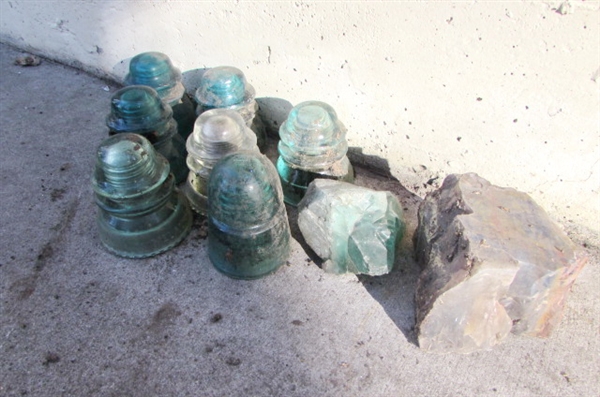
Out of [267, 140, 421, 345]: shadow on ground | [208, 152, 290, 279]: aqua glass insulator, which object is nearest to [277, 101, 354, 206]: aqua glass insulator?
[267, 140, 421, 345]: shadow on ground

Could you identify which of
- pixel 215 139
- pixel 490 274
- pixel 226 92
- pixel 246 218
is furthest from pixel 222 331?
pixel 226 92

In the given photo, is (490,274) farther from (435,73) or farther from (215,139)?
(215,139)

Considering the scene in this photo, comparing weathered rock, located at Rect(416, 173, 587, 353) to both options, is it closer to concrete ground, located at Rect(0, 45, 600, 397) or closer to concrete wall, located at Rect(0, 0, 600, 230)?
concrete ground, located at Rect(0, 45, 600, 397)

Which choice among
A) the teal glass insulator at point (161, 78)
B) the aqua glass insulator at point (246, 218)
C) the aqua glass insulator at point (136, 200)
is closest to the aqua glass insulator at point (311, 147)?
the aqua glass insulator at point (246, 218)

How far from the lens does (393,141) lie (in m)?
2.38

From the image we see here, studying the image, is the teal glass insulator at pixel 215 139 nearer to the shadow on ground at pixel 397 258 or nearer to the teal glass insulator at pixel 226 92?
the teal glass insulator at pixel 226 92

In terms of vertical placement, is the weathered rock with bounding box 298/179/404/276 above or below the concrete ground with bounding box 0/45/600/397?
above

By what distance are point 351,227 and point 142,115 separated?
3.30ft

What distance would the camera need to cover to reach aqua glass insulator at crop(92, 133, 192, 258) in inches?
76.4

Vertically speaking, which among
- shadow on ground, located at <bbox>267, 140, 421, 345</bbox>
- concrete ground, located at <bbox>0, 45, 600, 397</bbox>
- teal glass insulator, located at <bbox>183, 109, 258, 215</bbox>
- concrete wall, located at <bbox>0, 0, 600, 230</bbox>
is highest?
concrete wall, located at <bbox>0, 0, 600, 230</bbox>

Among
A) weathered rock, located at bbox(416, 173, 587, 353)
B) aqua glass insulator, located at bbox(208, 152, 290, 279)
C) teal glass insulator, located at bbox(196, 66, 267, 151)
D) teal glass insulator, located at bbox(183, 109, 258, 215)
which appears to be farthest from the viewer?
teal glass insulator, located at bbox(196, 66, 267, 151)

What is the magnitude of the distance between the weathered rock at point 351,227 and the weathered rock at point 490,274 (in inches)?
7.0

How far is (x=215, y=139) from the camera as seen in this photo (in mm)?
2084

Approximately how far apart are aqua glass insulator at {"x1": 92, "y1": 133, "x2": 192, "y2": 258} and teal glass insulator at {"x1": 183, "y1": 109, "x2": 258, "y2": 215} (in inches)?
5.4
